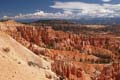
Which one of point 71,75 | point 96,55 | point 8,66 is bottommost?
point 96,55

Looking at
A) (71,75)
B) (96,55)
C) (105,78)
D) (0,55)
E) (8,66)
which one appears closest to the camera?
(8,66)

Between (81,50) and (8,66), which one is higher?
(8,66)

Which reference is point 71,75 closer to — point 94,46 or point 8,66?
point 8,66

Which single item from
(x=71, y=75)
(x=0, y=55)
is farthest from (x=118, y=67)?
(x=0, y=55)

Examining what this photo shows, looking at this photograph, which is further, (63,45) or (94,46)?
(94,46)

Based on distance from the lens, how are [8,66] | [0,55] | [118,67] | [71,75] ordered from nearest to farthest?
[8,66] < [0,55] < [71,75] < [118,67]

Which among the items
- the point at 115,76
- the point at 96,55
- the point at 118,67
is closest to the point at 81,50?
the point at 96,55
